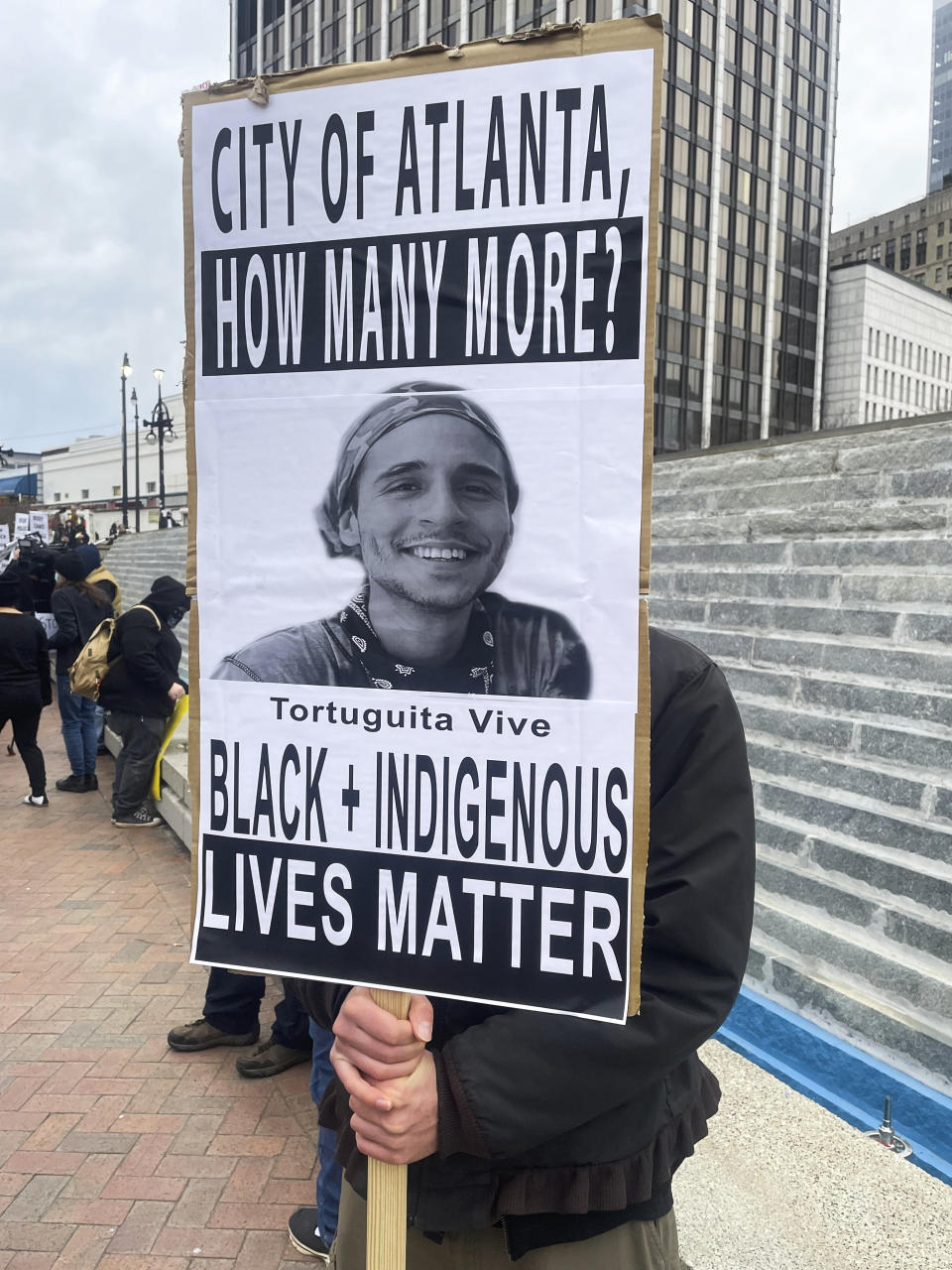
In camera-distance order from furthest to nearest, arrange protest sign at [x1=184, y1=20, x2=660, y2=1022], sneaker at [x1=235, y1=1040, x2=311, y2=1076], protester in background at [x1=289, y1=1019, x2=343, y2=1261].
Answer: sneaker at [x1=235, y1=1040, x2=311, y2=1076]
protester in background at [x1=289, y1=1019, x2=343, y2=1261]
protest sign at [x1=184, y1=20, x2=660, y2=1022]

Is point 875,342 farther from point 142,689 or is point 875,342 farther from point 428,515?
point 428,515

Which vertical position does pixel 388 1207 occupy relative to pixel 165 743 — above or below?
above

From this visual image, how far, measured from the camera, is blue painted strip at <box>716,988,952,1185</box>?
2764 mm

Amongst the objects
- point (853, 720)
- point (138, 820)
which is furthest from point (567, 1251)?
point (138, 820)

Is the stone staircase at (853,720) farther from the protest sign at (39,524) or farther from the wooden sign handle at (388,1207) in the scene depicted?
the protest sign at (39,524)

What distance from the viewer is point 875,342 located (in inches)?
2564

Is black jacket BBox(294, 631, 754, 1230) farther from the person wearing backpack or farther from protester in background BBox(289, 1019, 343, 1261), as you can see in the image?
the person wearing backpack

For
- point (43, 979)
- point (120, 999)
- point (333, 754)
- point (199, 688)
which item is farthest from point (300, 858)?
point (43, 979)

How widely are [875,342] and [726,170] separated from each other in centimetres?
1869

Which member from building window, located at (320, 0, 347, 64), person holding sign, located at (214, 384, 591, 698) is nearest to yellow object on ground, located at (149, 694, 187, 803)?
person holding sign, located at (214, 384, 591, 698)

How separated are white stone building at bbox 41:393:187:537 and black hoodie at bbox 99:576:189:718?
178ft

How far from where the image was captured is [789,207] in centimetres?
5875

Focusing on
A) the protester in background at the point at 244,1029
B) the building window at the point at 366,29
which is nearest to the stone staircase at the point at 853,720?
the protester in background at the point at 244,1029

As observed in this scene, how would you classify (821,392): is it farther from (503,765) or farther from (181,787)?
(503,765)
